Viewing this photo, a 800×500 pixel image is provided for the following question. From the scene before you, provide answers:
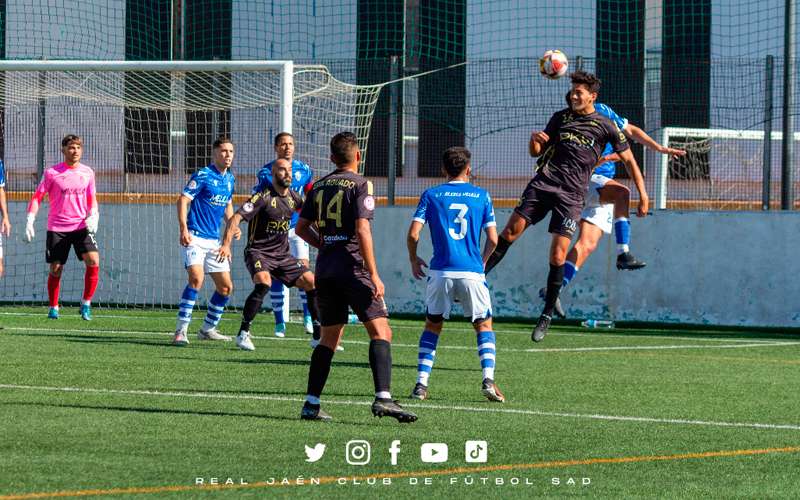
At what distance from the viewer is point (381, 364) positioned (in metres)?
8.68

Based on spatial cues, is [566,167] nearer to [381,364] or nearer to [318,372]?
[381,364]

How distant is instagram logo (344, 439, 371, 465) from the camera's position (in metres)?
7.14

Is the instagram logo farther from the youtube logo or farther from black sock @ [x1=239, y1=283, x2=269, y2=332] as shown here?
black sock @ [x1=239, y1=283, x2=269, y2=332]

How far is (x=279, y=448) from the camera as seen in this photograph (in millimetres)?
7504

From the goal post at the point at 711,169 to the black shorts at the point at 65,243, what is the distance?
8002 millimetres

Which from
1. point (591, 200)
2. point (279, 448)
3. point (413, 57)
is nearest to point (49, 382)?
point (279, 448)

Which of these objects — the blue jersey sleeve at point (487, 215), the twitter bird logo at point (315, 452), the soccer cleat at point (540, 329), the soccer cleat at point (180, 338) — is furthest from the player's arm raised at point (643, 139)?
the twitter bird logo at point (315, 452)

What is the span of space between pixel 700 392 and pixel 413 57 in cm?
1319

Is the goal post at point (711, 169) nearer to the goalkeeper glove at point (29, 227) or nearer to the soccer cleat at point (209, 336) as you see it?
the soccer cleat at point (209, 336)

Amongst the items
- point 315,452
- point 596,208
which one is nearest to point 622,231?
point 596,208

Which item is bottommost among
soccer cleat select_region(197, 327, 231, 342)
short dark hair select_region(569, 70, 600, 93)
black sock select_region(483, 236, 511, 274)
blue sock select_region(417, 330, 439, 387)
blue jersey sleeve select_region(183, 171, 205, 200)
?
soccer cleat select_region(197, 327, 231, 342)

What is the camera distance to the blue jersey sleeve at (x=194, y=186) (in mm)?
14578

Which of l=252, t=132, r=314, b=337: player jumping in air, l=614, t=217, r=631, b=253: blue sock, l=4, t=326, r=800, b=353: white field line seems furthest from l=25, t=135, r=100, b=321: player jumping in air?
l=614, t=217, r=631, b=253: blue sock

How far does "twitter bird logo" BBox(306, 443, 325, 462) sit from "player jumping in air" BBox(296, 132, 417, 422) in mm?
→ 1156
